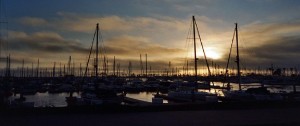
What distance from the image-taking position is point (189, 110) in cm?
2323

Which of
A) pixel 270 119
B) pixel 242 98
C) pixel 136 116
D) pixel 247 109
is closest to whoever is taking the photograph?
pixel 270 119

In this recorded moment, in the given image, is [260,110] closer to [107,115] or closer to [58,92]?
[107,115]

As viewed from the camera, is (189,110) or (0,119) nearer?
(0,119)

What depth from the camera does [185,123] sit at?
17.2 m

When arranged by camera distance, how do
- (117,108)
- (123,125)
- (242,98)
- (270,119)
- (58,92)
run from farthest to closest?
(58,92) → (242,98) → (117,108) → (270,119) → (123,125)

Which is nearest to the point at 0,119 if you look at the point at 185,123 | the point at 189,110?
the point at 185,123

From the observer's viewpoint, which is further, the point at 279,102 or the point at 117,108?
the point at 279,102

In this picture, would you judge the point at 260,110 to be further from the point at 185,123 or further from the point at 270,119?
the point at 185,123

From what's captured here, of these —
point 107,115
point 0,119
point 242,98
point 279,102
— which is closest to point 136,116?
point 107,115

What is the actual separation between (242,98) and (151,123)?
22.6m

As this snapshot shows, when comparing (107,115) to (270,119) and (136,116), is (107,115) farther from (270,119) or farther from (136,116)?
(270,119)

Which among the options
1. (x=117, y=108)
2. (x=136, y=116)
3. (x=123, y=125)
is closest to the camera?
(x=123, y=125)

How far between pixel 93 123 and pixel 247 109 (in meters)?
11.1

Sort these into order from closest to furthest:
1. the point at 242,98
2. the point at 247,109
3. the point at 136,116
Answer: the point at 136,116 < the point at 247,109 < the point at 242,98
